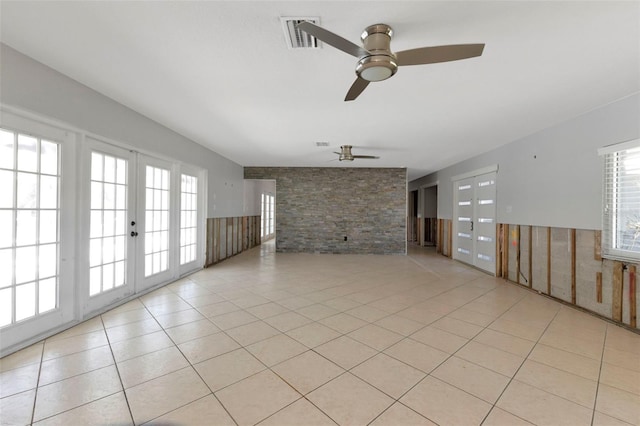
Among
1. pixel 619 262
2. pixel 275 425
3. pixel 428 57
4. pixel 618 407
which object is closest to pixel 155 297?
pixel 275 425

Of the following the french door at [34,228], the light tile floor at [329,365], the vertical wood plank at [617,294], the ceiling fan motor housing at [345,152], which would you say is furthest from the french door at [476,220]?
the french door at [34,228]

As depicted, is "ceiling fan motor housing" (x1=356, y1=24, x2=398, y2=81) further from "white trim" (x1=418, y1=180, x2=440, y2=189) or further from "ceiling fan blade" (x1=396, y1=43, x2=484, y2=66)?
"white trim" (x1=418, y1=180, x2=440, y2=189)

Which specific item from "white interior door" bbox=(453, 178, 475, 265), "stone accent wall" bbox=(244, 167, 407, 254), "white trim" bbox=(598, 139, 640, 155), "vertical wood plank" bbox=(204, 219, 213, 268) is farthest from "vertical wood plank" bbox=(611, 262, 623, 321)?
"vertical wood plank" bbox=(204, 219, 213, 268)

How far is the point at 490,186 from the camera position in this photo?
17.6 ft

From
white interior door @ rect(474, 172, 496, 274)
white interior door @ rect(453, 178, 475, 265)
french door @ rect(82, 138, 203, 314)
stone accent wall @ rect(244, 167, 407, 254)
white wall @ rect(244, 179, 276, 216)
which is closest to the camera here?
french door @ rect(82, 138, 203, 314)

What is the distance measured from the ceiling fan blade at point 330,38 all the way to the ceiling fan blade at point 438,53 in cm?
28

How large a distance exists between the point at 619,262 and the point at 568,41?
2715 mm

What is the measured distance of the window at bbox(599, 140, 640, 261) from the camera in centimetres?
287

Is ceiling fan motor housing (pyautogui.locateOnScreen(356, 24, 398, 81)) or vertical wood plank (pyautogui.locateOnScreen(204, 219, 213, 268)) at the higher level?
ceiling fan motor housing (pyautogui.locateOnScreen(356, 24, 398, 81))

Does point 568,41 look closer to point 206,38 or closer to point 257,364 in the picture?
point 206,38

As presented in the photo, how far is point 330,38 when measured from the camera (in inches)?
61.5

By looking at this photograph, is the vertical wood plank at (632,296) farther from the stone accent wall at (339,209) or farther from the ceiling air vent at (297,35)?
the stone accent wall at (339,209)

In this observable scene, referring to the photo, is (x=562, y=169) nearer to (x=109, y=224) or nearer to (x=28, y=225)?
(x=109, y=224)

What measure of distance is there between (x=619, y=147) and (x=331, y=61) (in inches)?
139
